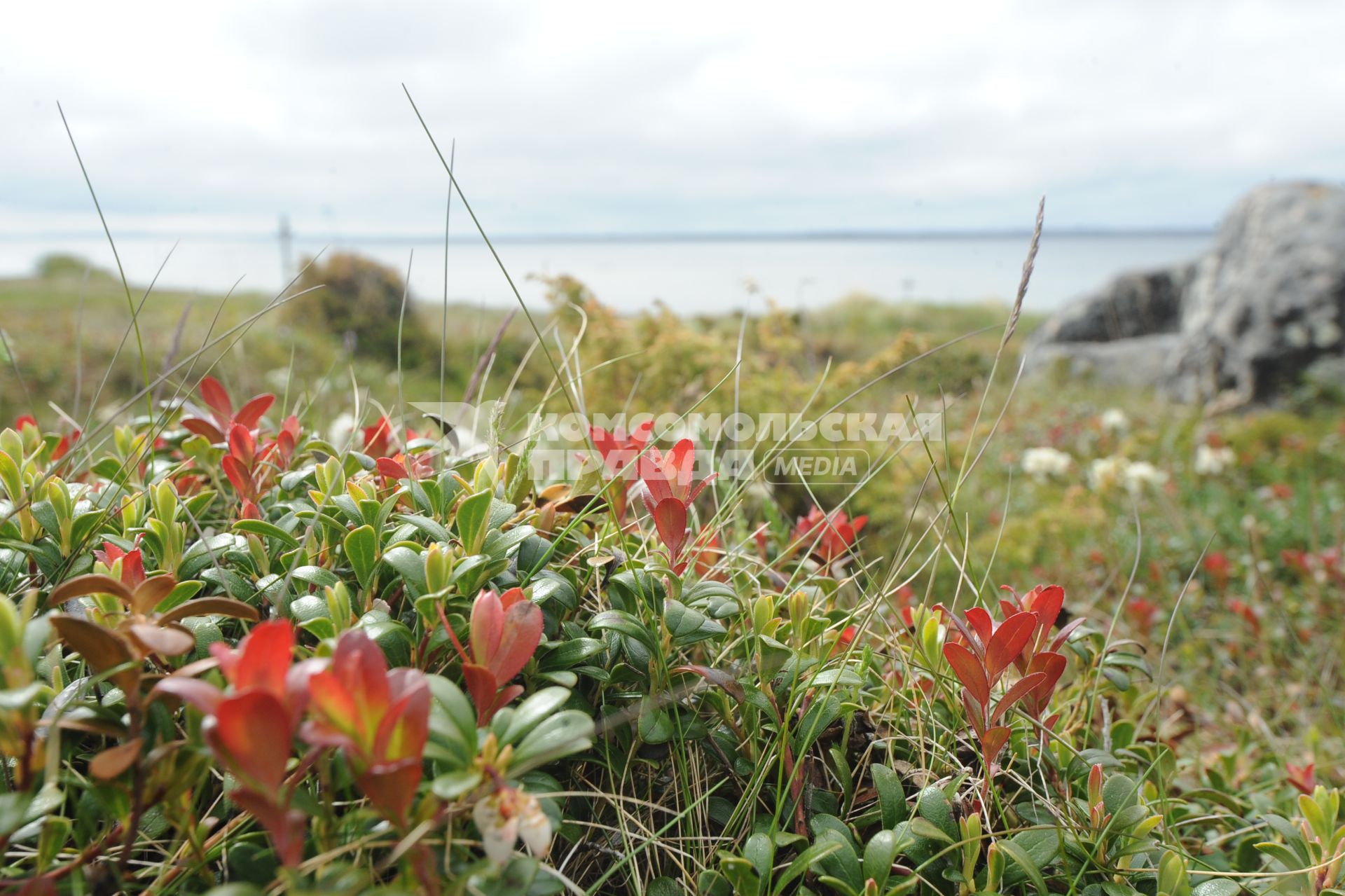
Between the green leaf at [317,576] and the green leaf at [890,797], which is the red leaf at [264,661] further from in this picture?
the green leaf at [890,797]

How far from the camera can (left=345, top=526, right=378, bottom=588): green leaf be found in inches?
32.9

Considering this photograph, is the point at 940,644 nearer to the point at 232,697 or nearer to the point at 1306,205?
the point at 232,697

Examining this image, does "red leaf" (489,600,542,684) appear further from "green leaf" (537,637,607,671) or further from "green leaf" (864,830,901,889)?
"green leaf" (864,830,901,889)

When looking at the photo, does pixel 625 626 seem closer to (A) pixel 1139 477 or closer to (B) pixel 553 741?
(B) pixel 553 741

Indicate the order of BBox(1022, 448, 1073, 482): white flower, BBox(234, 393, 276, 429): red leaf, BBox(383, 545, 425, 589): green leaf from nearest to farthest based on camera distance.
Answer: BBox(383, 545, 425, 589): green leaf, BBox(234, 393, 276, 429): red leaf, BBox(1022, 448, 1073, 482): white flower

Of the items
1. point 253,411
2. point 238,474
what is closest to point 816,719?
point 238,474

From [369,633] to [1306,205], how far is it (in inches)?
337

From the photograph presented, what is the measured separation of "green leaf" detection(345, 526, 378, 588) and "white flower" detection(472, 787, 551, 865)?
32 cm

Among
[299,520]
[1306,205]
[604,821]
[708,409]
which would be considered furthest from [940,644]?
[1306,205]

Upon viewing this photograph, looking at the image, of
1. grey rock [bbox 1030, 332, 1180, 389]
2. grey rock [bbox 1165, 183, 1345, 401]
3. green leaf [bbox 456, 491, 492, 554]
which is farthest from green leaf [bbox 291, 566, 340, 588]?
grey rock [bbox 1030, 332, 1180, 389]

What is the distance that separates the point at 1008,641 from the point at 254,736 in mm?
718

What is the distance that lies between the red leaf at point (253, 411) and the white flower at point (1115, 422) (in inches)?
194

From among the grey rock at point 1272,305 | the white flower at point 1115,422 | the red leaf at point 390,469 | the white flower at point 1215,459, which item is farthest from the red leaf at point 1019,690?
the grey rock at point 1272,305

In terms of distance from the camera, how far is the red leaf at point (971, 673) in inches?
35.0
